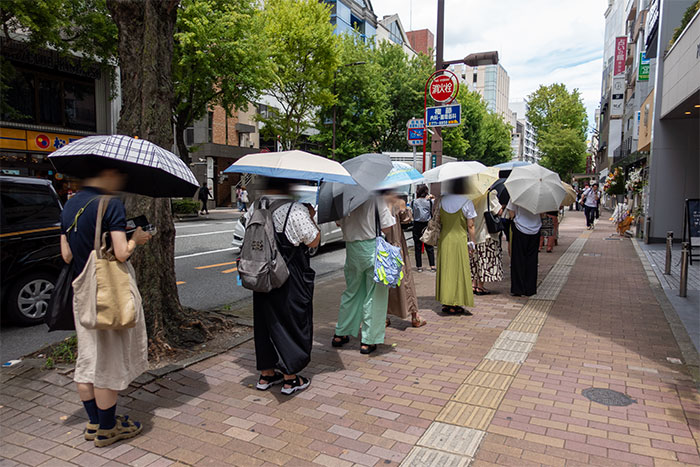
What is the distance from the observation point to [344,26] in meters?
40.7

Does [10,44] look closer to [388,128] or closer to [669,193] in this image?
[388,128]

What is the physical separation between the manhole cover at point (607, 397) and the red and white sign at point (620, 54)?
43812 millimetres

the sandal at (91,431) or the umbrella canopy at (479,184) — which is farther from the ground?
the umbrella canopy at (479,184)

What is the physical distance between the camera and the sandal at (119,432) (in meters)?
3.00

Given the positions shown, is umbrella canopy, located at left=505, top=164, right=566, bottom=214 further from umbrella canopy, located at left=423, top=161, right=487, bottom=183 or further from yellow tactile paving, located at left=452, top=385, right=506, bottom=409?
yellow tactile paving, located at left=452, top=385, right=506, bottom=409

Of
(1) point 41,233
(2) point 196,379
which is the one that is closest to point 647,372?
(2) point 196,379

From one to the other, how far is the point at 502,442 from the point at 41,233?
5615 millimetres

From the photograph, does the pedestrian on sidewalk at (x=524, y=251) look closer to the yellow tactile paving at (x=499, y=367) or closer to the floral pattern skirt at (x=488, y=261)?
the floral pattern skirt at (x=488, y=261)

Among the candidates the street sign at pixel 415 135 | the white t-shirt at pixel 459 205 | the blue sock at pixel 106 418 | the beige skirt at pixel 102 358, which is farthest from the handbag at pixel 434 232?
the street sign at pixel 415 135

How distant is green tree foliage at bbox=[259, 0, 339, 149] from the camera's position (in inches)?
944

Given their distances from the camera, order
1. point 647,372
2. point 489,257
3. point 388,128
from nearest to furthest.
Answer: point 647,372
point 489,257
point 388,128

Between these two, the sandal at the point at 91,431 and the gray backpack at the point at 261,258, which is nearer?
the sandal at the point at 91,431

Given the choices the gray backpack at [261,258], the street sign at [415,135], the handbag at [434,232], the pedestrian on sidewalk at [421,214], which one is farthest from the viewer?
the street sign at [415,135]

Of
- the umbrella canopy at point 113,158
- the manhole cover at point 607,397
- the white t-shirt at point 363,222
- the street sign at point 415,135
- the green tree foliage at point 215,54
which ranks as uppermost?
the green tree foliage at point 215,54
